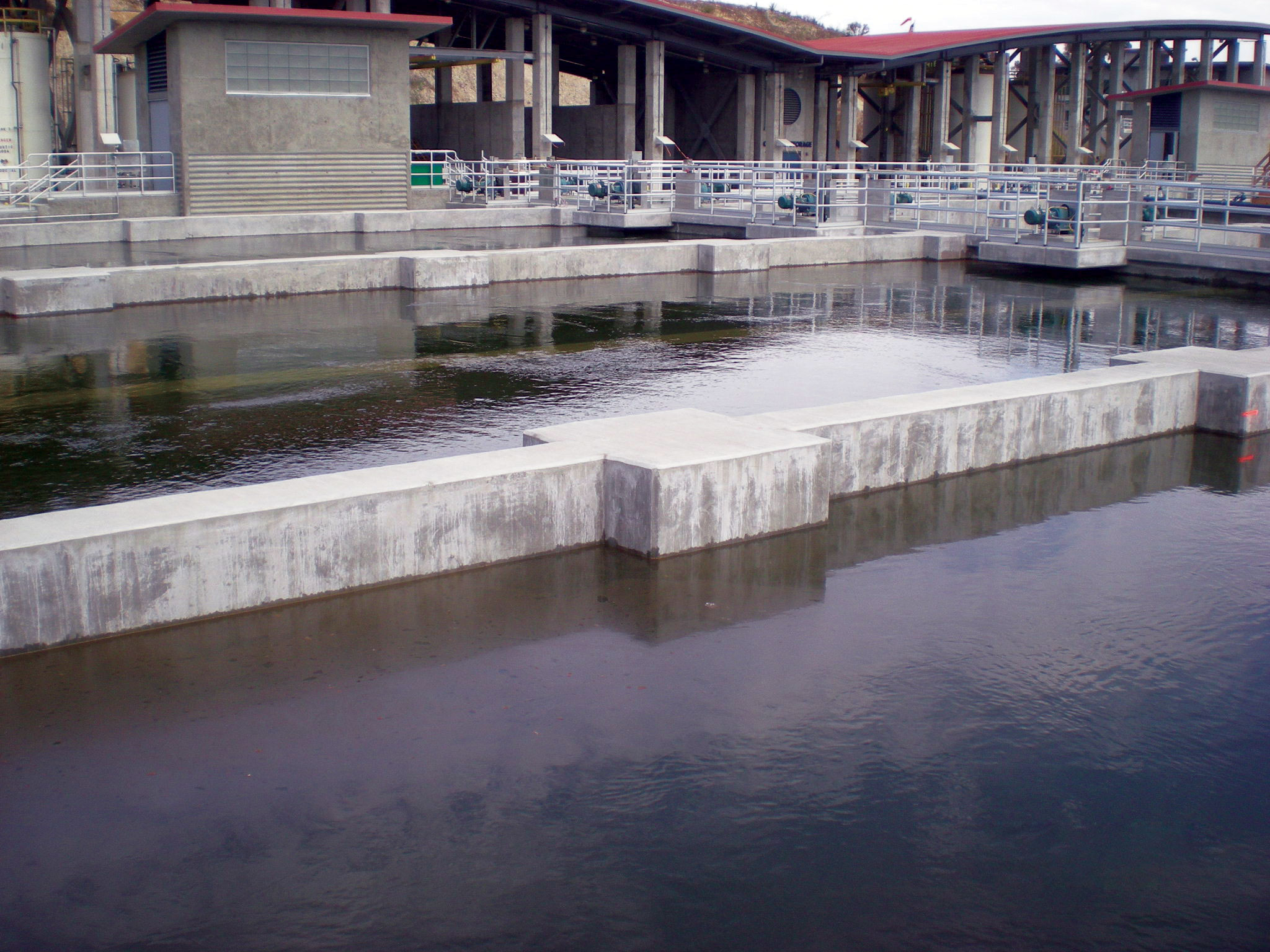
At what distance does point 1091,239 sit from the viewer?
74.4ft

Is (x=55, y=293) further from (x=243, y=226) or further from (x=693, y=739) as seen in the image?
(x=693, y=739)

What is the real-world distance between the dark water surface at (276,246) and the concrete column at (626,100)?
21.3 metres

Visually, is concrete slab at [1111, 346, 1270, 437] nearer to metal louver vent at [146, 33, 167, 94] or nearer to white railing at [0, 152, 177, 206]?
white railing at [0, 152, 177, 206]

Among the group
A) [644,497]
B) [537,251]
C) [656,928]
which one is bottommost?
[656,928]

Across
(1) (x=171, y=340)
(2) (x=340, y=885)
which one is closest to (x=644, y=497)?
(2) (x=340, y=885)

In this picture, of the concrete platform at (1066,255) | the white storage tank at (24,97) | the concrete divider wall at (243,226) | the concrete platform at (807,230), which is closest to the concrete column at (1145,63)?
the concrete platform at (807,230)

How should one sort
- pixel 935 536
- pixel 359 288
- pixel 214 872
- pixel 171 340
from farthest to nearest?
pixel 359 288, pixel 171 340, pixel 935 536, pixel 214 872

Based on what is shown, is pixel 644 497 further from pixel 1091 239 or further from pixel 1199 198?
pixel 1199 198

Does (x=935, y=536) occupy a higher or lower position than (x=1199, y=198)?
lower

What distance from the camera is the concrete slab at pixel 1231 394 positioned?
10.9 meters

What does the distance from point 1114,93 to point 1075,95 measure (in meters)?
2.65

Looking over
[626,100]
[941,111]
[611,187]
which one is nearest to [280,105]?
[611,187]

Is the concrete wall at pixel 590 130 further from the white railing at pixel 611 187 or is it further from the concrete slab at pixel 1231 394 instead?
the concrete slab at pixel 1231 394

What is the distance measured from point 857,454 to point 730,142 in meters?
50.5
